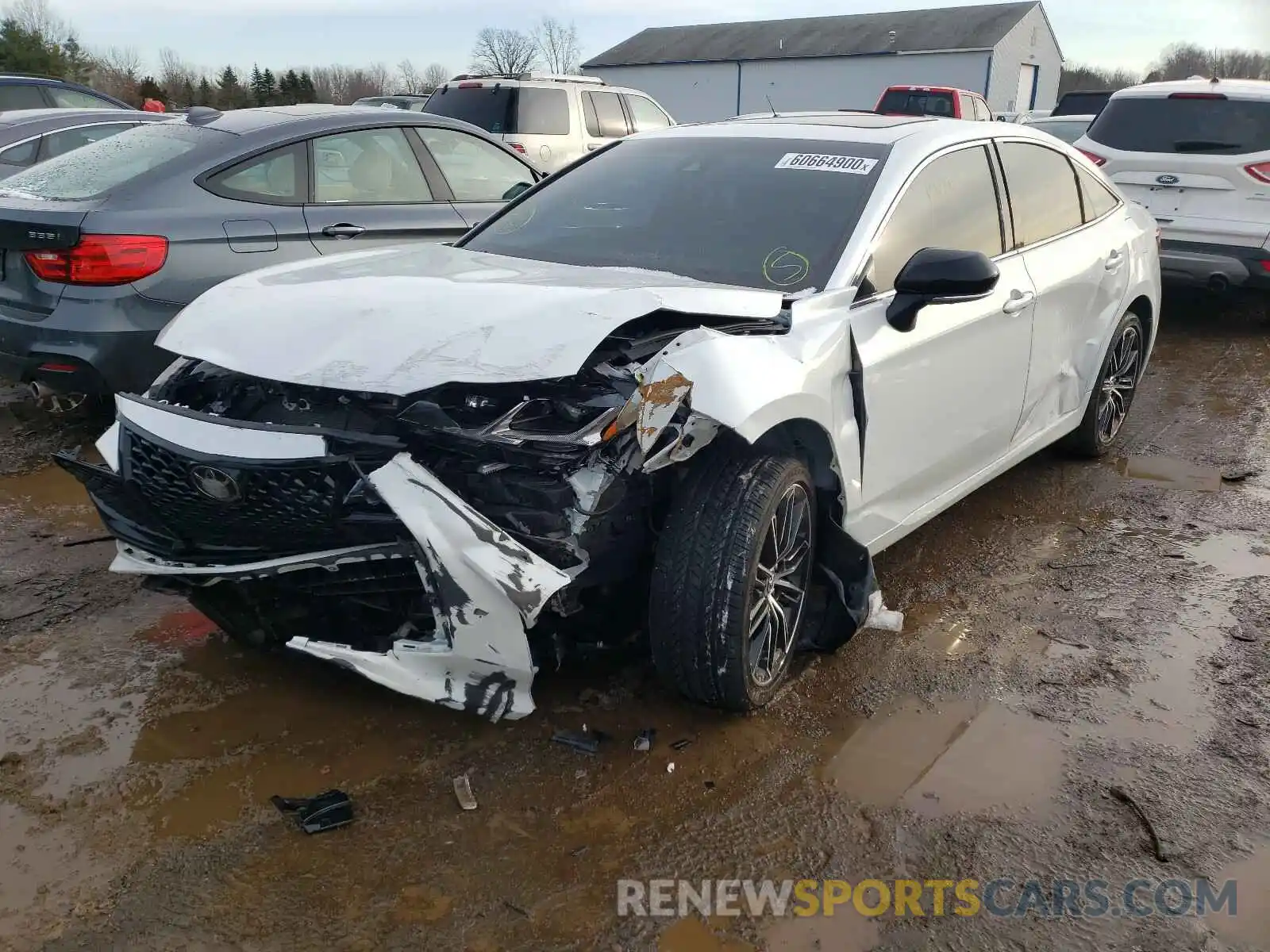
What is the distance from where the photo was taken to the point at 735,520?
2.71 m

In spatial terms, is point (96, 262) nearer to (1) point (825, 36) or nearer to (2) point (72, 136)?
(2) point (72, 136)

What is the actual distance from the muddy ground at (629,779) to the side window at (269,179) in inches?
80.4

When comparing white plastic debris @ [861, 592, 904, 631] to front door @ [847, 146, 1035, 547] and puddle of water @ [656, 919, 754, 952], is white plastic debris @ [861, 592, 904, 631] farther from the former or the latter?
puddle of water @ [656, 919, 754, 952]

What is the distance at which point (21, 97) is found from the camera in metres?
10.6

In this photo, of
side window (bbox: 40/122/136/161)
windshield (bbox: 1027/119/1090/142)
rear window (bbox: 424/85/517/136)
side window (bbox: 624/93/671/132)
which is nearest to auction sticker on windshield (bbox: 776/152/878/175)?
side window (bbox: 40/122/136/161)

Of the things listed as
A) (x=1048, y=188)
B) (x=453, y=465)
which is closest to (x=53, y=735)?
(x=453, y=465)

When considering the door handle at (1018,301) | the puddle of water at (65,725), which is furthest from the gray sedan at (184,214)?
the door handle at (1018,301)

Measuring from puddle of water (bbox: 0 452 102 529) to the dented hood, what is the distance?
170 centimetres

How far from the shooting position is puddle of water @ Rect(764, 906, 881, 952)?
221cm

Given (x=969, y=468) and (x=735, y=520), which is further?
(x=969, y=468)

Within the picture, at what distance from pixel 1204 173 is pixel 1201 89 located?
0.77 metres

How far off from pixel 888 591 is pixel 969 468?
55cm

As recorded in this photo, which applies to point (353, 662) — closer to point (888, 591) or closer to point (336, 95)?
point (888, 591)

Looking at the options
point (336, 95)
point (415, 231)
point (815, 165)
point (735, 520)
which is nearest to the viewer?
point (735, 520)
